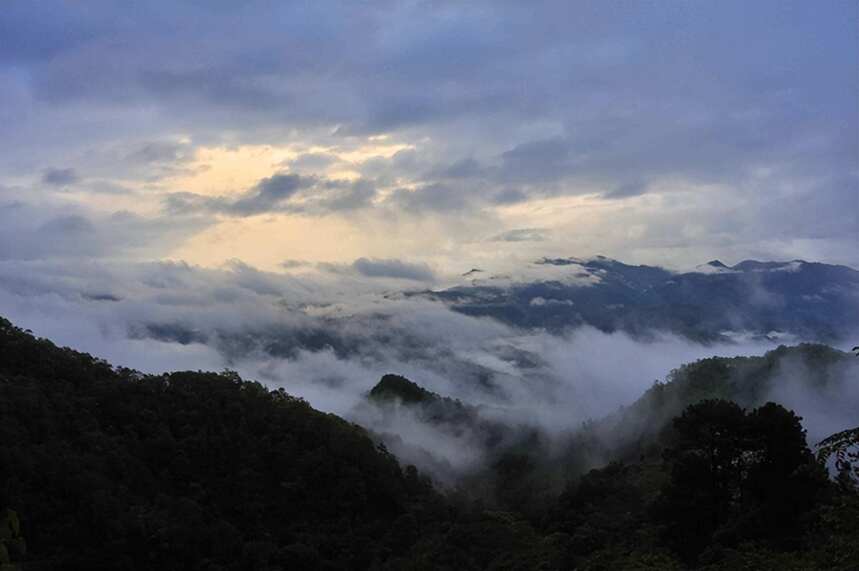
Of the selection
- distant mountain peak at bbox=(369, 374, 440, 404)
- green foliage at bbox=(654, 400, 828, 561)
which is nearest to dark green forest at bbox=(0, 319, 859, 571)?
green foliage at bbox=(654, 400, 828, 561)

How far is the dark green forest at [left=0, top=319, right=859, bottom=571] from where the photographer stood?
1054 inches

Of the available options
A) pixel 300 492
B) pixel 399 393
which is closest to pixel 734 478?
pixel 300 492

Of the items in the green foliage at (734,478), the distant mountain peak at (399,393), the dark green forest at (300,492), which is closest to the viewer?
the green foliage at (734,478)

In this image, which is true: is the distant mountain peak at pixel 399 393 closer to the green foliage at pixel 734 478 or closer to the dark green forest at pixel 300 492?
the dark green forest at pixel 300 492

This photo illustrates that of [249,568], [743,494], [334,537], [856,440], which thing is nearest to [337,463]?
[334,537]

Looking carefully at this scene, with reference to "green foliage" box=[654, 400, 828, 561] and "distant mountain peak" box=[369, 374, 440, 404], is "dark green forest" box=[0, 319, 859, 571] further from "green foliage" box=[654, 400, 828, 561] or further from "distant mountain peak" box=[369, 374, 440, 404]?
"distant mountain peak" box=[369, 374, 440, 404]

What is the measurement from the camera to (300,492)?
4225 centimetres

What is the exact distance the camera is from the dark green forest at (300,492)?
26766 mm

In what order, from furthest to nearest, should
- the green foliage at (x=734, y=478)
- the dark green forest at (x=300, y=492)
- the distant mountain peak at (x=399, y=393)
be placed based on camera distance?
the distant mountain peak at (x=399, y=393) → the dark green forest at (x=300, y=492) → the green foliage at (x=734, y=478)

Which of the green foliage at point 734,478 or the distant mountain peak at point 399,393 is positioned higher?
the distant mountain peak at point 399,393

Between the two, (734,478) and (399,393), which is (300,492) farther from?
(399,393)

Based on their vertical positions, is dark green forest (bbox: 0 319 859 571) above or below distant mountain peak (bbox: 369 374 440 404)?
below

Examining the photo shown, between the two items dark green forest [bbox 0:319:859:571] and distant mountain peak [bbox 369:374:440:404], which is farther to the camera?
distant mountain peak [bbox 369:374:440:404]

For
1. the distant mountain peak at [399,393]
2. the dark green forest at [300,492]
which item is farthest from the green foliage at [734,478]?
the distant mountain peak at [399,393]
